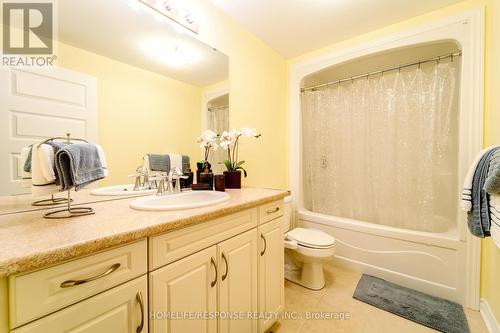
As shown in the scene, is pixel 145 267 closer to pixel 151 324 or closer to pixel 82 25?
pixel 151 324

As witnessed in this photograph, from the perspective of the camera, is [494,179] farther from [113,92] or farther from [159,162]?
[113,92]

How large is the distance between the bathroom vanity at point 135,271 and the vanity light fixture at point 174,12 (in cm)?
117

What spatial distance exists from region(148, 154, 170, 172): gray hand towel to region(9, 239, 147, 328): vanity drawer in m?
0.72

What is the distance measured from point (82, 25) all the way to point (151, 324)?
136cm

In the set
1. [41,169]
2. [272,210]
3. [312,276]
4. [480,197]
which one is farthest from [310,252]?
[41,169]

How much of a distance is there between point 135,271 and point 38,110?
0.82 m

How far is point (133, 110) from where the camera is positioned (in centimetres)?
120

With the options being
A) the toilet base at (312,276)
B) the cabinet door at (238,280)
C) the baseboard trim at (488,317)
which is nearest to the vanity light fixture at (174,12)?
the cabinet door at (238,280)

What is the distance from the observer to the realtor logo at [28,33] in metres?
0.83

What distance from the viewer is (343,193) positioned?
7.64ft

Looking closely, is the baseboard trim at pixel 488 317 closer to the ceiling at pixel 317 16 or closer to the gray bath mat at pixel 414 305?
the gray bath mat at pixel 414 305

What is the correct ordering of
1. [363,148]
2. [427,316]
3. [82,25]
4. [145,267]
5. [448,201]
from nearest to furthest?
[145,267] → [82,25] → [427,316] → [448,201] → [363,148]

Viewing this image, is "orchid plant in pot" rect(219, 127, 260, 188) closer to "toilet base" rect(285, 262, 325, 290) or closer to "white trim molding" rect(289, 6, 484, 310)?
"toilet base" rect(285, 262, 325, 290)

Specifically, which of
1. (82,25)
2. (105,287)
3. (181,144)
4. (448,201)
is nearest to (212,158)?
(181,144)
